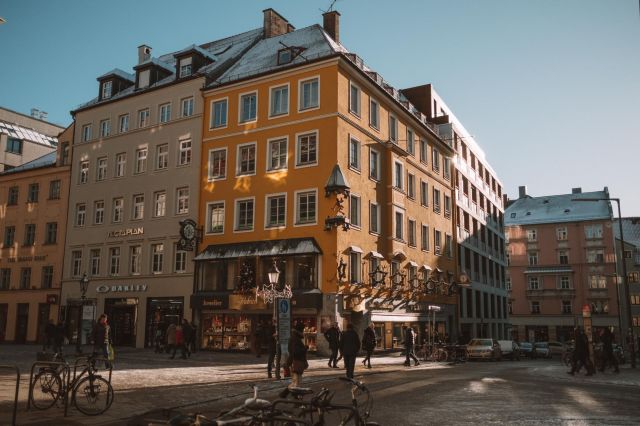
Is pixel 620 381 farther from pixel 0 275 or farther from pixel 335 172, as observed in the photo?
pixel 0 275

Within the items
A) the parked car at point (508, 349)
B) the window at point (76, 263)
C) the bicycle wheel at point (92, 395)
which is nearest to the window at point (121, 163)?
the window at point (76, 263)

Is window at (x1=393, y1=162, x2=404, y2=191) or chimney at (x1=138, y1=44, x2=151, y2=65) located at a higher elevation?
chimney at (x1=138, y1=44, x2=151, y2=65)

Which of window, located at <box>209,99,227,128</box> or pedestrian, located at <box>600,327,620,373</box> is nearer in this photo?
pedestrian, located at <box>600,327,620,373</box>

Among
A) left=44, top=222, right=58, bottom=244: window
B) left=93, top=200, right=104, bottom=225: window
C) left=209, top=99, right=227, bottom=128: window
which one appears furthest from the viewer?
Answer: left=44, top=222, right=58, bottom=244: window

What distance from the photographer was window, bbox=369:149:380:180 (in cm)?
3508

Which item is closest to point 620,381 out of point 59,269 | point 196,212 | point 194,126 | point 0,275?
point 196,212

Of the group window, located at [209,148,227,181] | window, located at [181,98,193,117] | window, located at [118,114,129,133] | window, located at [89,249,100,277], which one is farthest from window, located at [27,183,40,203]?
window, located at [209,148,227,181]

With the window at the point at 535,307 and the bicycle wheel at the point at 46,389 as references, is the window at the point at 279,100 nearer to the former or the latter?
the bicycle wheel at the point at 46,389

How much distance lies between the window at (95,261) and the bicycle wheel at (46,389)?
93.9 feet

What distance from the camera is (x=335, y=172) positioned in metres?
30.6

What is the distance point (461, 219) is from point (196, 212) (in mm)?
24267

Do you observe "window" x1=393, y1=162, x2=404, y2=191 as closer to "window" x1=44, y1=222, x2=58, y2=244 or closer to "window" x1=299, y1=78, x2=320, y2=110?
"window" x1=299, y1=78, x2=320, y2=110

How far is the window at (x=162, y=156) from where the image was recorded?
37.9 meters

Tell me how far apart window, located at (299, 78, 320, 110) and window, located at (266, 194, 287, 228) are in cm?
527
